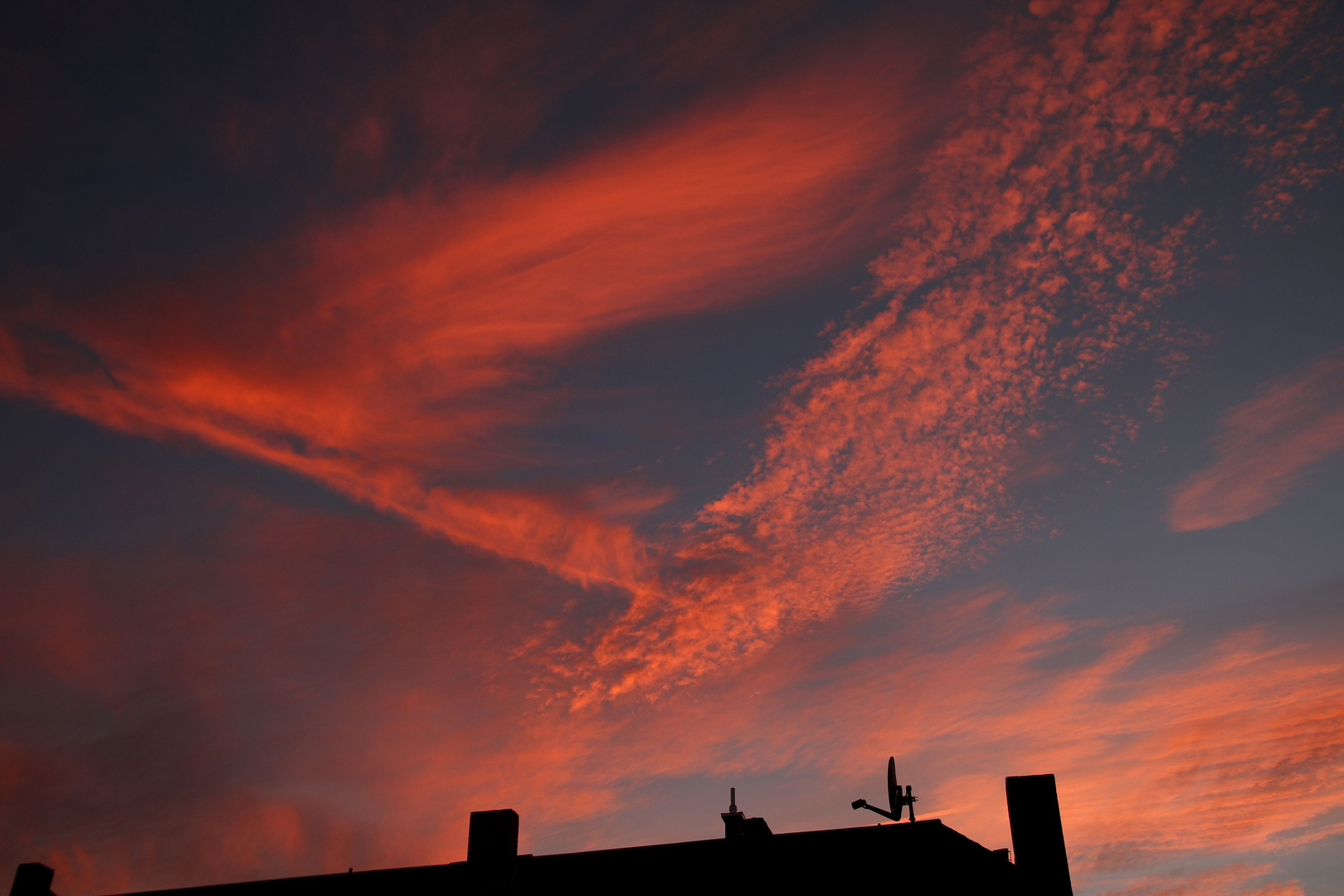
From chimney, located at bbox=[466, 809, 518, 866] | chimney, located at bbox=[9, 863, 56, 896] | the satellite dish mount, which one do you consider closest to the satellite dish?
the satellite dish mount

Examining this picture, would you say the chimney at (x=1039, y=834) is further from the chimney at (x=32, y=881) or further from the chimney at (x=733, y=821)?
the chimney at (x=32, y=881)

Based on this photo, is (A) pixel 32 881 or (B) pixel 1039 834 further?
(A) pixel 32 881

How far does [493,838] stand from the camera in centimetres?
1853

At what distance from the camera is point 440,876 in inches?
731

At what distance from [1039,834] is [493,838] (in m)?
11.2

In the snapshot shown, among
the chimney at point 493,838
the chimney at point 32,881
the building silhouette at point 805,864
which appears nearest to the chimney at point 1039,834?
the building silhouette at point 805,864

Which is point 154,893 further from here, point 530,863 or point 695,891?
point 695,891

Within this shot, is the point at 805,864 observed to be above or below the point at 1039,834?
below

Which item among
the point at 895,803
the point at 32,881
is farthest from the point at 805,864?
the point at 32,881

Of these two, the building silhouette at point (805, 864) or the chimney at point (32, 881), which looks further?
the chimney at point (32, 881)

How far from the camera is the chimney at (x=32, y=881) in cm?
1969

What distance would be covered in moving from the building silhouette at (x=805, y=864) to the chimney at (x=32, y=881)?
218 inches

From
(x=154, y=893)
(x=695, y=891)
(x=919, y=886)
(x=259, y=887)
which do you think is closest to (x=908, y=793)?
(x=919, y=886)

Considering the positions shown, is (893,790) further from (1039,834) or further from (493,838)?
(493,838)
